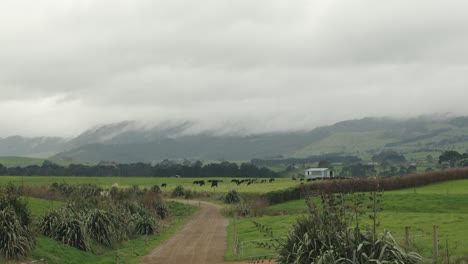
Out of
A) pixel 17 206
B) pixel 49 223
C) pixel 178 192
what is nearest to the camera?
pixel 17 206

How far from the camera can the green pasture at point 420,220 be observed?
25.4 m

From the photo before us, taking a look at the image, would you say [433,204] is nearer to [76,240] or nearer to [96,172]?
[76,240]

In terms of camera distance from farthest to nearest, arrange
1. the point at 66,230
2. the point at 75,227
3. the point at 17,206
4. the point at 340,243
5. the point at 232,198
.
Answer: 1. the point at 232,198
2. the point at 75,227
3. the point at 66,230
4. the point at 17,206
5. the point at 340,243

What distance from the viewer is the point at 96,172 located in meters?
182

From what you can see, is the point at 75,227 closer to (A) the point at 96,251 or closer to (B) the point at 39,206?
(A) the point at 96,251

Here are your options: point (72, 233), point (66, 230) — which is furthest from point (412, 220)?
point (66, 230)

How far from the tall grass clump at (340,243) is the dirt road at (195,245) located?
1240 cm

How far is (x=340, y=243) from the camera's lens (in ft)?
46.6

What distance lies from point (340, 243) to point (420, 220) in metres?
24.8

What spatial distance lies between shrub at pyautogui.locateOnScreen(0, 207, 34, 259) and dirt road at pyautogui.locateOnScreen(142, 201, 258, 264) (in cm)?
632

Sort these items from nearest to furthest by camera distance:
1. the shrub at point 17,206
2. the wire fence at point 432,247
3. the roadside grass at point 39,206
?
the wire fence at point 432,247
the shrub at point 17,206
the roadside grass at point 39,206

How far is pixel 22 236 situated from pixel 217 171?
151m

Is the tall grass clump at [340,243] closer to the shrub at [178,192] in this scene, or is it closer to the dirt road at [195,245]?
the dirt road at [195,245]

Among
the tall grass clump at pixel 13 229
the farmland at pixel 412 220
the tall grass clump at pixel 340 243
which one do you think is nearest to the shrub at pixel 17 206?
the tall grass clump at pixel 13 229
